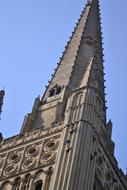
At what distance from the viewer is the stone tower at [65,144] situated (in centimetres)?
4181

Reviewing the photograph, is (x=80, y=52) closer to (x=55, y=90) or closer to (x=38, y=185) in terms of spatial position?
(x=55, y=90)

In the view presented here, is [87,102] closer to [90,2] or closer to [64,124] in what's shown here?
[64,124]

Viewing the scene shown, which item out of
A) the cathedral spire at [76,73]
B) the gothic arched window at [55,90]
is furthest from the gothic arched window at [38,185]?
the gothic arched window at [55,90]

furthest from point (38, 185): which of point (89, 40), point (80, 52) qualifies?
point (89, 40)

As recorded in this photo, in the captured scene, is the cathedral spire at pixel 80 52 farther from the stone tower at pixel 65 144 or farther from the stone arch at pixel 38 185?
the stone arch at pixel 38 185

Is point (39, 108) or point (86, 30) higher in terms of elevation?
point (86, 30)

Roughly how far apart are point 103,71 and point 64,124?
12804 millimetres

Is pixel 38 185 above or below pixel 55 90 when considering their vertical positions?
below

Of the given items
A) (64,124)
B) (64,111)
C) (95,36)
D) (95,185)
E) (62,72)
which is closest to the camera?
(95,185)

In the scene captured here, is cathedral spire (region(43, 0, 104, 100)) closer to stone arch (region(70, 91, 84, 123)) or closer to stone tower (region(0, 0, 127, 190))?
stone tower (region(0, 0, 127, 190))

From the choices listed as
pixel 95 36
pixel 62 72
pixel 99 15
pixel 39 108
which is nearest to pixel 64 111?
pixel 39 108

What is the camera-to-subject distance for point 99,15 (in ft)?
210

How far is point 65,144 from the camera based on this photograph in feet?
143

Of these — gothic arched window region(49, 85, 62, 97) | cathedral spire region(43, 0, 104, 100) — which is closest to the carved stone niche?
cathedral spire region(43, 0, 104, 100)
